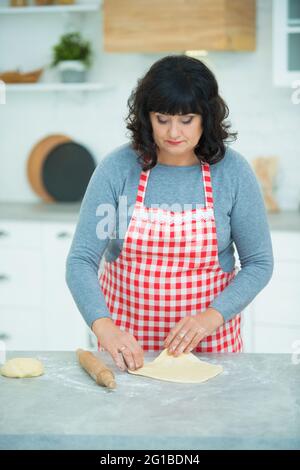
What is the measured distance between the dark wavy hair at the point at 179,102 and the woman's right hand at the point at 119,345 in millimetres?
419

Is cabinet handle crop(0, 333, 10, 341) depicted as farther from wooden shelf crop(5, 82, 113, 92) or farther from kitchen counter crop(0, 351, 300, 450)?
kitchen counter crop(0, 351, 300, 450)

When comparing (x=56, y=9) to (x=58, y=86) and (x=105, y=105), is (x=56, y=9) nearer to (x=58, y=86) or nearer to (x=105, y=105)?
(x=58, y=86)

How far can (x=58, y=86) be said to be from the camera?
365 cm

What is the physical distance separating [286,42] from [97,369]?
83.5 inches

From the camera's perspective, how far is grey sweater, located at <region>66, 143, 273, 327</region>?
1.82m

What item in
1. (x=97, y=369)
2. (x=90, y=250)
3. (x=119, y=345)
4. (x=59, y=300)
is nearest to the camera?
(x=97, y=369)

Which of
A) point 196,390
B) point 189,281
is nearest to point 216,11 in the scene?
point 189,281

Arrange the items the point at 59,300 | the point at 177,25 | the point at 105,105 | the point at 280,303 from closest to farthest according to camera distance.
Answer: the point at 280,303, the point at 177,25, the point at 59,300, the point at 105,105

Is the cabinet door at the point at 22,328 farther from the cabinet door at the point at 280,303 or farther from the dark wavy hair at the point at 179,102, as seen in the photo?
the dark wavy hair at the point at 179,102

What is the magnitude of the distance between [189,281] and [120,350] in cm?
37


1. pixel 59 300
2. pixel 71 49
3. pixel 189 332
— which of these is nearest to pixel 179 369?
pixel 189 332

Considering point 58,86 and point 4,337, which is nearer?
point 4,337

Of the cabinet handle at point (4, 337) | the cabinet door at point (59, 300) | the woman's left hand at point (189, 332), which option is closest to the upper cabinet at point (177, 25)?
the cabinet door at point (59, 300)
